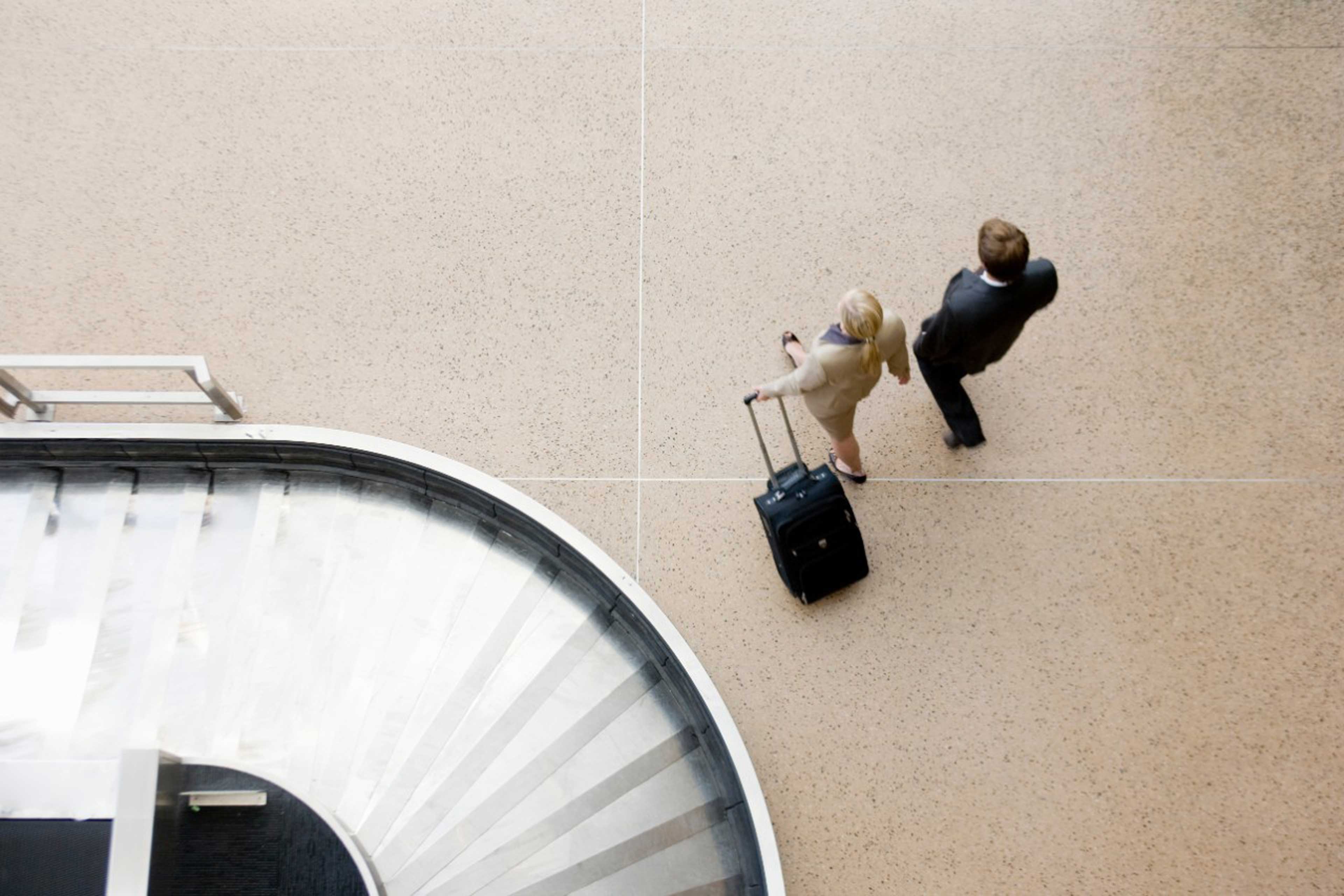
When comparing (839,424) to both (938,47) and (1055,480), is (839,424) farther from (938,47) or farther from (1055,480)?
(938,47)

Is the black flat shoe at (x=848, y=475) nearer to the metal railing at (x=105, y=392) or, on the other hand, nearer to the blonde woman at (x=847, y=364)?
the blonde woman at (x=847, y=364)

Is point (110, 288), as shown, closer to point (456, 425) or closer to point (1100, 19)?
point (456, 425)

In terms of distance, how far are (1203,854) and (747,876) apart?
179 cm

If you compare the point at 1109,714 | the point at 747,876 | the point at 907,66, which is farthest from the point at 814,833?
the point at 907,66

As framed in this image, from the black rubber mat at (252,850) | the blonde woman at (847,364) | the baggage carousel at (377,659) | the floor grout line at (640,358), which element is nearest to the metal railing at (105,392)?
the baggage carousel at (377,659)

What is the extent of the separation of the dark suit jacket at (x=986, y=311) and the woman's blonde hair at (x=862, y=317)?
379mm

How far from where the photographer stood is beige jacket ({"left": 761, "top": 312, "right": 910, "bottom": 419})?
3.11m

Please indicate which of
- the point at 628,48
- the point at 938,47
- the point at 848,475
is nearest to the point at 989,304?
the point at 848,475

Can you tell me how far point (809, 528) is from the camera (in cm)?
349

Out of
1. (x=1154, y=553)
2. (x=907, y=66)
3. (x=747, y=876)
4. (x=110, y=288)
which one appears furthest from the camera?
(x=907, y=66)

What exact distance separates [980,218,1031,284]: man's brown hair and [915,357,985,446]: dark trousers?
0.65 metres

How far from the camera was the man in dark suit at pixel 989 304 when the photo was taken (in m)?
3.03

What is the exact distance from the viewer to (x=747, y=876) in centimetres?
343

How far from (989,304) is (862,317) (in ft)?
1.72
